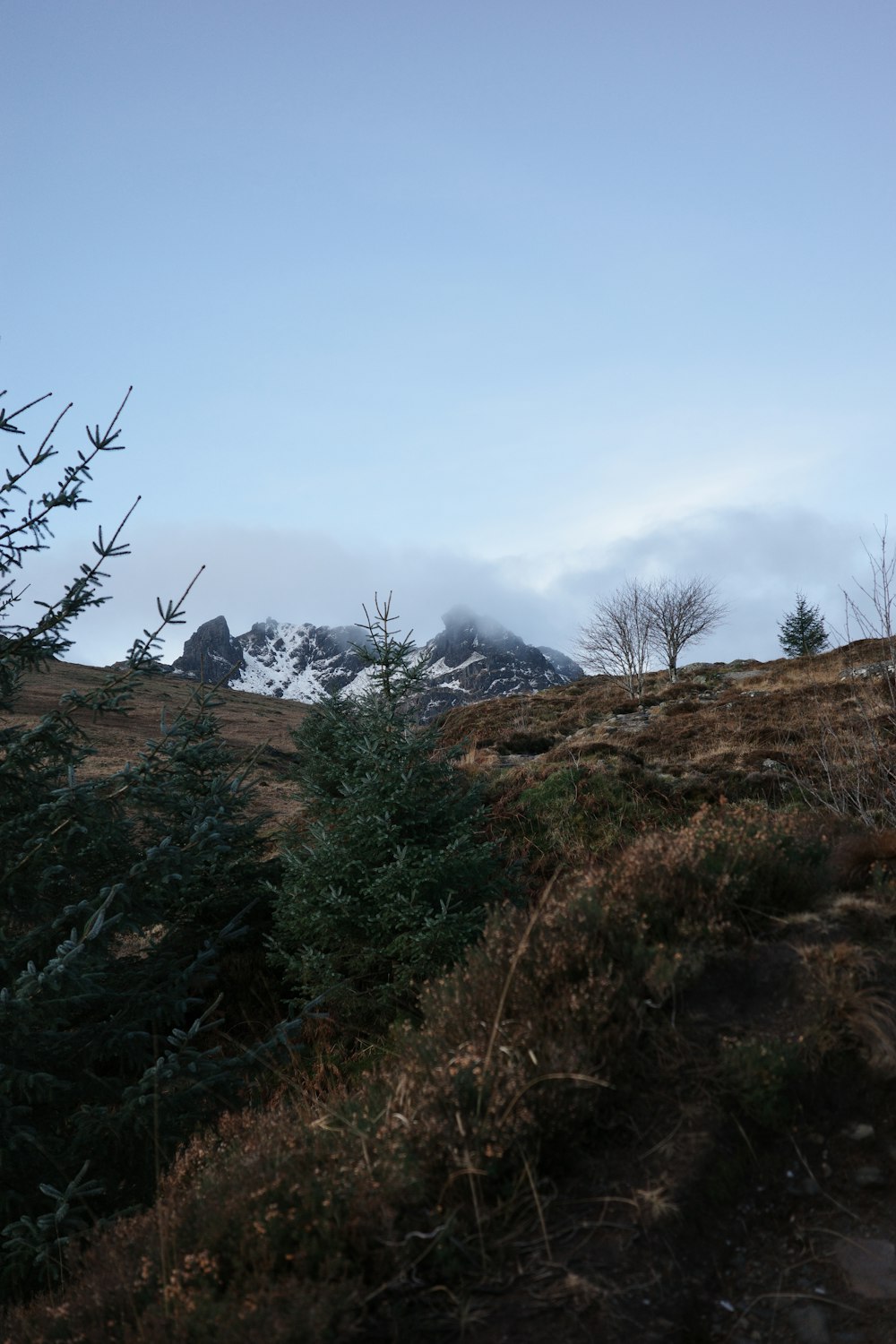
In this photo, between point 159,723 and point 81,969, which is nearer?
point 81,969

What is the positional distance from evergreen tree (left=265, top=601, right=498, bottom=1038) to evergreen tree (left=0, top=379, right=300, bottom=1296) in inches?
46.3

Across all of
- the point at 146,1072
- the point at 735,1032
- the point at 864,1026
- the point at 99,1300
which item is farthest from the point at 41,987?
the point at 864,1026

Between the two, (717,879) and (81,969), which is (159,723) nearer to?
(81,969)

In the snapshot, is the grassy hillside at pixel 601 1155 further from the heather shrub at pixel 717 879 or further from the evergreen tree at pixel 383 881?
the evergreen tree at pixel 383 881

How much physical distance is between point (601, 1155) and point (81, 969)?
12.0 ft

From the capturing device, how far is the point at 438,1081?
3.24 metres

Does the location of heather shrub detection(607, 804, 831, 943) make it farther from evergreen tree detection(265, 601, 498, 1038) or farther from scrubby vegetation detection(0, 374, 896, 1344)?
evergreen tree detection(265, 601, 498, 1038)

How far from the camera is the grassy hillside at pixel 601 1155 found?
2.65 m

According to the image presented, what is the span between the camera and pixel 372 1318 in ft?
8.42

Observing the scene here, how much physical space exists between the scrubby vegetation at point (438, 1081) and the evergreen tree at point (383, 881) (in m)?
0.04

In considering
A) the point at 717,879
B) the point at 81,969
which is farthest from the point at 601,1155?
the point at 81,969

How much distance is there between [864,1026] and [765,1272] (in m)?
1.06

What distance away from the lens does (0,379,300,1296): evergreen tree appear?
488cm

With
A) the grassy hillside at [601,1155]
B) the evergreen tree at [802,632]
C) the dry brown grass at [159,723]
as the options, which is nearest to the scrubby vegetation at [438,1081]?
the grassy hillside at [601,1155]
